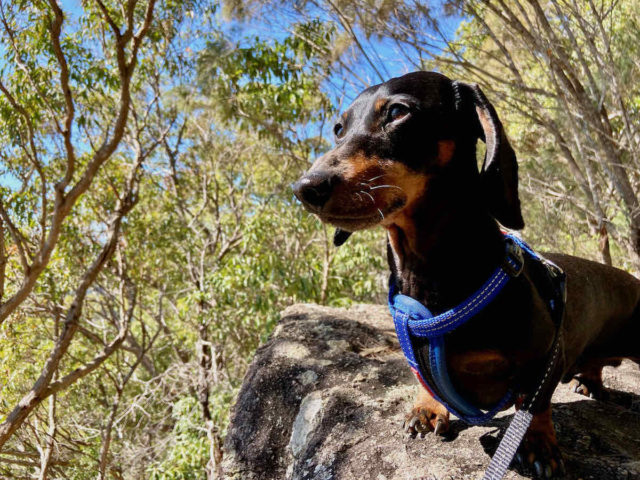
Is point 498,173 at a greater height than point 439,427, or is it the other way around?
point 498,173

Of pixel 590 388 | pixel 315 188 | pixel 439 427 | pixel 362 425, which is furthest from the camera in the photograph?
pixel 590 388

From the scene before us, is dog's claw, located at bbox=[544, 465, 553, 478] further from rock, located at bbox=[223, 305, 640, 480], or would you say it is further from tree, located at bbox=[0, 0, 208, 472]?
tree, located at bbox=[0, 0, 208, 472]

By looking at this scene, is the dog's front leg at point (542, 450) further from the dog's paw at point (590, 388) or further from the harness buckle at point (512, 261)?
the dog's paw at point (590, 388)

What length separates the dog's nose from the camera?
132 cm

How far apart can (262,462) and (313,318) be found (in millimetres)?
1307

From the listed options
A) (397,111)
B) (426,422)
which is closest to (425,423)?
(426,422)

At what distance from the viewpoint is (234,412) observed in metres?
2.30

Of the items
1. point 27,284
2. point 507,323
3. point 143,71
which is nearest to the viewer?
point 507,323

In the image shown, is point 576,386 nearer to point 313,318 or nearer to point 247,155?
point 313,318

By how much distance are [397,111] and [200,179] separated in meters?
9.03

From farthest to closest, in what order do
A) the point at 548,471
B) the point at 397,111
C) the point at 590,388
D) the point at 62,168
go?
1. the point at 62,168
2. the point at 590,388
3. the point at 397,111
4. the point at 548,471

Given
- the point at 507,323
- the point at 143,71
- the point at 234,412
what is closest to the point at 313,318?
the point at 234,412

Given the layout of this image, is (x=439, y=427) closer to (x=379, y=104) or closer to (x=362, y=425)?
(x=362, y=425)

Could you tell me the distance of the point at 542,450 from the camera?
150 centimetres
